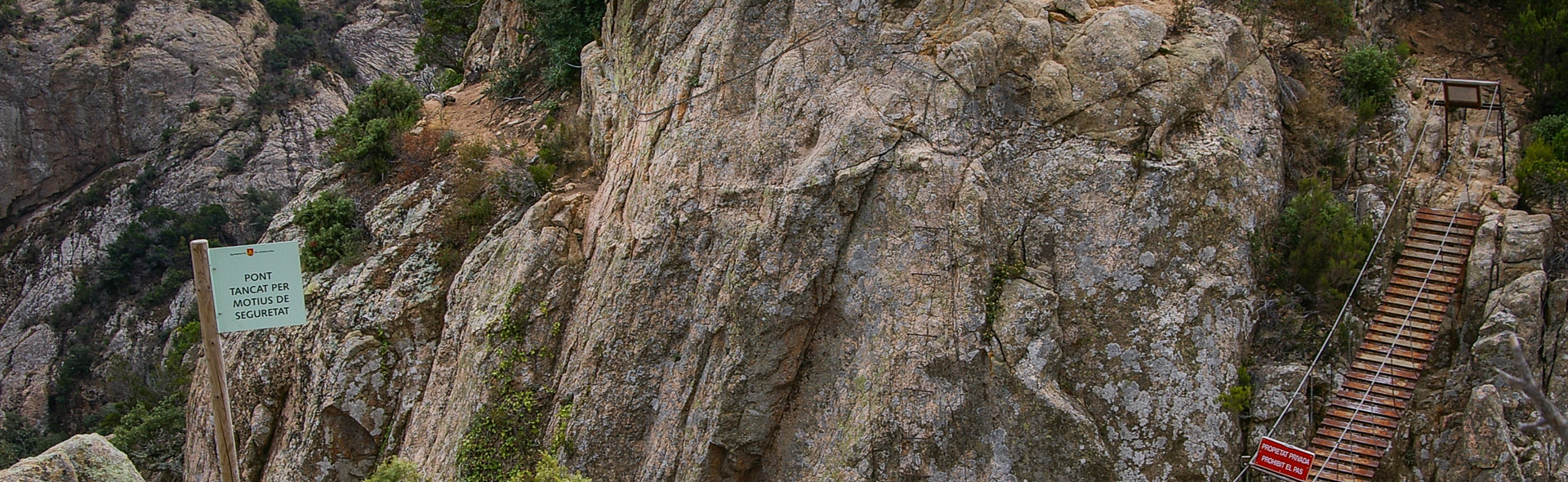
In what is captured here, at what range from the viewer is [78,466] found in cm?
678

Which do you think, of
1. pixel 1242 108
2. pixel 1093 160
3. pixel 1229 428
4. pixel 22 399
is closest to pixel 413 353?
pixel 1093 160

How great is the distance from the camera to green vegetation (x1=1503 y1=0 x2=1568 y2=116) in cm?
984

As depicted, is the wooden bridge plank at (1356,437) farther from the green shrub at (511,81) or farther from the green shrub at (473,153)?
the green shrub at (511,81)

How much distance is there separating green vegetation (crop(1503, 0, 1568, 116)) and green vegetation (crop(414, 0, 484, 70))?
674 inches

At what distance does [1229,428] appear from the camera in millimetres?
8469

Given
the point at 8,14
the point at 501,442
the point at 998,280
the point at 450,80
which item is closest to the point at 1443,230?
the point at 998,280

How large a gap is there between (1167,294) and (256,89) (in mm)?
35441

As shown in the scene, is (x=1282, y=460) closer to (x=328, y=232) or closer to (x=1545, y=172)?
(x=1545, y=172)

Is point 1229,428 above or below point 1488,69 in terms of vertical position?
below

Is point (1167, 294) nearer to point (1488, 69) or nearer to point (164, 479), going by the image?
point (1488, 69)

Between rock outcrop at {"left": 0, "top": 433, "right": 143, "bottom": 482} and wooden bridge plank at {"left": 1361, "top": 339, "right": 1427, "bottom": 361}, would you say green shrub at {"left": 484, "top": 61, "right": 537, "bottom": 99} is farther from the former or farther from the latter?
wooden bridge plank at {"left": 1361, "top": 339, "right": 1427, "bottom": 361}

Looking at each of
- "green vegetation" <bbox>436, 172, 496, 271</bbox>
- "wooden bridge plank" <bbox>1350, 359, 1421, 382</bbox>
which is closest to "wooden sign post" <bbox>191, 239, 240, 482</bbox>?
"green vegetation" <bbox>436, 172, 496, 271</bbox>

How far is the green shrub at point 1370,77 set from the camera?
32.6 ft

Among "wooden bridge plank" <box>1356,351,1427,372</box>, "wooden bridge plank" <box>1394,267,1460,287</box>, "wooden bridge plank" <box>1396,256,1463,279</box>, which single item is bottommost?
"wooden bridge plank" <box>1356,351,1427,372</box>
